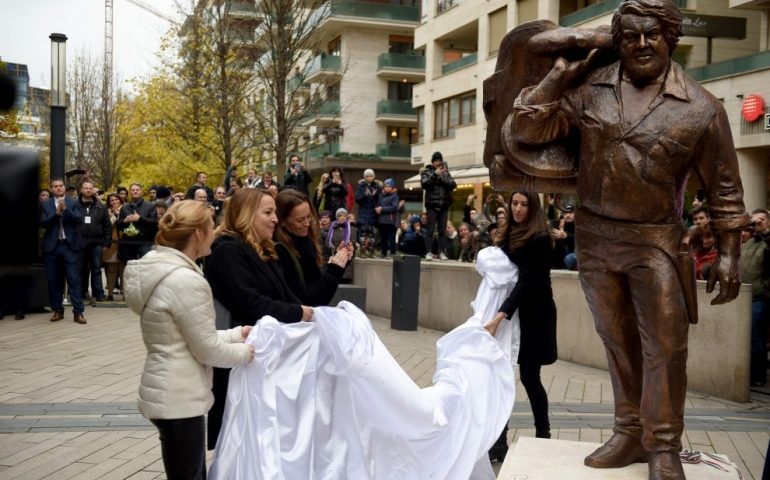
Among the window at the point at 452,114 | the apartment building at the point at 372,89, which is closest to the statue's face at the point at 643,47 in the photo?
the window at the point at 452,114

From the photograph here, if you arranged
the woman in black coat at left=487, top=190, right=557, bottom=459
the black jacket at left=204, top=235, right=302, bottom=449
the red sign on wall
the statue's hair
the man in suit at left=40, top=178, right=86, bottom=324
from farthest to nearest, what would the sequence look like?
the red sign on wall → the man in suit at left=40, top=178, right=86, bottom=324 → the woman in black coat at left=487, top=190, right=557, bottom=459 → the black jacket at left=204, top=235, right=302, bottom=449 → the statue's hair

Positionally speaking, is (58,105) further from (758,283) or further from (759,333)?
(759,333)

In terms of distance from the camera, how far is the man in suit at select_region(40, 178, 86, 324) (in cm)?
1291

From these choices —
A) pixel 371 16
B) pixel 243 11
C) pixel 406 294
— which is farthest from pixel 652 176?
pixel 371 16

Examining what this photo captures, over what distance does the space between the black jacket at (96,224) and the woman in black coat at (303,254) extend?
1026 cm

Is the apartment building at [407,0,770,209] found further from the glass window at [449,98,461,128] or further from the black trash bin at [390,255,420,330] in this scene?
the black trash bin at [390,255,420,330]

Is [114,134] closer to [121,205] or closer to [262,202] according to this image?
[121,205]

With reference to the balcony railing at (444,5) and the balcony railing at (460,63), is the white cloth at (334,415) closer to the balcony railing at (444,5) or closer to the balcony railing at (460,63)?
the balcony railing at (460,63)

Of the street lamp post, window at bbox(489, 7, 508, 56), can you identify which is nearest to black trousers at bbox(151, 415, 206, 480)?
the street lamp post

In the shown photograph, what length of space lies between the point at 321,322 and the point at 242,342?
Result: 1.69 feet

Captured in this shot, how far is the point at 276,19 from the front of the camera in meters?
23.2

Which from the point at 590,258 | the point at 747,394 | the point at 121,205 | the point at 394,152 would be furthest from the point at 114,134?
the point at 590,258

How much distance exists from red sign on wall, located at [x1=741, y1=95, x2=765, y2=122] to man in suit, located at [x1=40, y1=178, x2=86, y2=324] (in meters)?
18.2

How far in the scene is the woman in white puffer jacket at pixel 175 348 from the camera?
4078 mm
